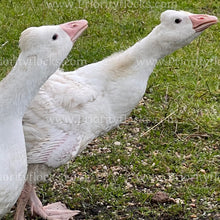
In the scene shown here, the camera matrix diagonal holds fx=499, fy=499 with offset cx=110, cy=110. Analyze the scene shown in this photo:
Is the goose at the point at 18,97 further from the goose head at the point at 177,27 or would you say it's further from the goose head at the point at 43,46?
the goose head at the point at 177,27

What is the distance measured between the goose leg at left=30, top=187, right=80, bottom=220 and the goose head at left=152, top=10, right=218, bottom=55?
6.18 ft

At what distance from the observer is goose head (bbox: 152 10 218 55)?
4723 mm

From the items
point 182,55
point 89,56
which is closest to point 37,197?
point 89,56

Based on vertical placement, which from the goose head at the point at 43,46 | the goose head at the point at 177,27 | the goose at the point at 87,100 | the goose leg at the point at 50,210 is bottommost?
the goose leg at the point at 50,210

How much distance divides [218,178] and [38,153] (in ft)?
7.24

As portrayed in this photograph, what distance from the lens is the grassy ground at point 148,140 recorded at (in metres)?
5.21

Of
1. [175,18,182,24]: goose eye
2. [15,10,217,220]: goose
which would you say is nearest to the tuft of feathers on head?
[15,10,217,220]: goose

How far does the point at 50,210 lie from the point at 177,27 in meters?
2.23

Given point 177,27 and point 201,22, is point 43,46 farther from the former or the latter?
point 201,22

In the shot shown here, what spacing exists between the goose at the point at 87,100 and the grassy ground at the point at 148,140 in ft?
1.85

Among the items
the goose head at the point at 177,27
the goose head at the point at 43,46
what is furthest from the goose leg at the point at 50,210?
the goose head at the point at 177,27

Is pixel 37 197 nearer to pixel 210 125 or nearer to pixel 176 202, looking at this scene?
pixel 176 202

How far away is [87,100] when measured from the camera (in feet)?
14.9

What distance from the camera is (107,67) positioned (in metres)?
4.77
